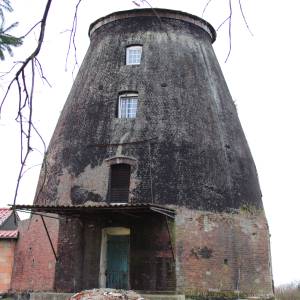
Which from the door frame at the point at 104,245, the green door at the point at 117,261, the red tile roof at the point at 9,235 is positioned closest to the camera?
the door frame at the point at 104,245

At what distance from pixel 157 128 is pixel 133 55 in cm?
409

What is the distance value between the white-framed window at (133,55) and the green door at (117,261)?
7.45 meters

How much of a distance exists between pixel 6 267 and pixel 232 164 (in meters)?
10.2

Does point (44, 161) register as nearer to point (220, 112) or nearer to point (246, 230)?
point (246, 230)

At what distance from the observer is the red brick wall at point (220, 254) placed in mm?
18106

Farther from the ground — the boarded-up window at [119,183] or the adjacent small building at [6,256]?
the boarded-up window at [119,183]

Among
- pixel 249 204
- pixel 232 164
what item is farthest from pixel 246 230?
pixel 232 164

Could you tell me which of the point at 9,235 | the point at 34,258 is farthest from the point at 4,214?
the point at 34,258

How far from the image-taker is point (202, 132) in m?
20.5

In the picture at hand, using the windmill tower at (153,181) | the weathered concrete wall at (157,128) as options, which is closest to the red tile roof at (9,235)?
the windmill tower at (153,181)

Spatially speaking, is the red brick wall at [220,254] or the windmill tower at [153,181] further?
the windmill tower at [153,181]

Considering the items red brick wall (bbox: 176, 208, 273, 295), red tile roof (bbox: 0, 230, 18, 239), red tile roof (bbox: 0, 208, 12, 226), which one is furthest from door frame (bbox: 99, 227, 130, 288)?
red tile roof (bbox: 0, 208, 12, 226)

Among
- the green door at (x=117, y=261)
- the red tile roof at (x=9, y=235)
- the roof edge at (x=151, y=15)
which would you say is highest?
the roof edge at (x=151, y=15)

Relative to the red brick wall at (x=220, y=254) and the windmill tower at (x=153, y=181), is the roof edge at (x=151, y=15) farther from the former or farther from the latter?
the red brick wall at (x=220, y=254)
